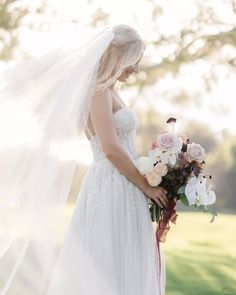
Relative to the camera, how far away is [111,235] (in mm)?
3582

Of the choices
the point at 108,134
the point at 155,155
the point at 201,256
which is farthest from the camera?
the point at 201,256

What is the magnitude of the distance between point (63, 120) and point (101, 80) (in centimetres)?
25

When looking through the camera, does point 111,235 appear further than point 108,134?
Yes

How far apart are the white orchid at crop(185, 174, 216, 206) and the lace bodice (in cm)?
31

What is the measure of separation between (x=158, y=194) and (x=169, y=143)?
0.24m

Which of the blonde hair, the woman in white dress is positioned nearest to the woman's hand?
the woman in white dress

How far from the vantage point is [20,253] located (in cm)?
349

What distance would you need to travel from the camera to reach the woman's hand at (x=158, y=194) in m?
3.55

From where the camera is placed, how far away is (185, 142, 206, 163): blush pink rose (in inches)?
141

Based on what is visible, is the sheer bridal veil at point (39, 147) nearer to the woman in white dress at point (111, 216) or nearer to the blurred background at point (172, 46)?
the woman in white dress at point (111, 216)

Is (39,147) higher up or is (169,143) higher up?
(169,143)

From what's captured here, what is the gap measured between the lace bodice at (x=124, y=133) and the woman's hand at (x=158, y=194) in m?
0.18

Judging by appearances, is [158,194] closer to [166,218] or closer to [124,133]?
[166,218]

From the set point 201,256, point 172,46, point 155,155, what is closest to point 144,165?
point 155,155
